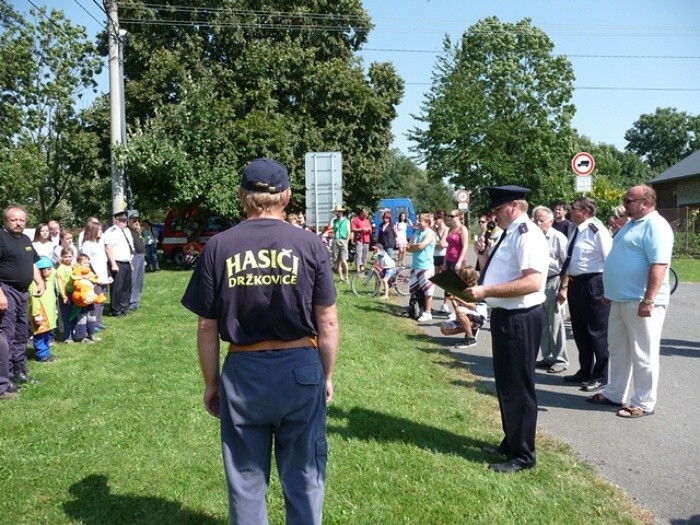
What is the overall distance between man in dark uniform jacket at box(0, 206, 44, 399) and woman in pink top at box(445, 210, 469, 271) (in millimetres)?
6947

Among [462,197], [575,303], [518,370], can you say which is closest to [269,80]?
[462,197]

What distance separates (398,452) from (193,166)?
63.9 feet

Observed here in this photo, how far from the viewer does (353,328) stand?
10250mm

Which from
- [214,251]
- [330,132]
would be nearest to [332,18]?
[330,132]

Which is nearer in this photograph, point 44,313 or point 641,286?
point 641,286

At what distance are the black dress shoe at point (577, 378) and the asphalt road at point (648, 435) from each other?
9 centimetres

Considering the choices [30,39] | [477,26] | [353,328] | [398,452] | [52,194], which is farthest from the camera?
[477,26]

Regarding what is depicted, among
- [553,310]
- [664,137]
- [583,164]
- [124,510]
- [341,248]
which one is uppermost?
[664,137]

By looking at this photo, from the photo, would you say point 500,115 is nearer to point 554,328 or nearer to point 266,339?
point 554,328

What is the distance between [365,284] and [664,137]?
95116 millimetres

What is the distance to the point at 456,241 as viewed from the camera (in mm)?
11438

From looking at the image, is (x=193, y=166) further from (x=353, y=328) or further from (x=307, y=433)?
(x=307, y=433)

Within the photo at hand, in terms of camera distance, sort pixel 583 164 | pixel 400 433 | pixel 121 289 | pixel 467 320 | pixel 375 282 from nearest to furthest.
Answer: pixel 400 433
pixel 467 320
pixel 121 289
pixel 583 164
pixel 375 282

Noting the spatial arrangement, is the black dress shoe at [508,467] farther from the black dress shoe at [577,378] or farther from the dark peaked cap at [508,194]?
the black dress shoe at [577,378]
